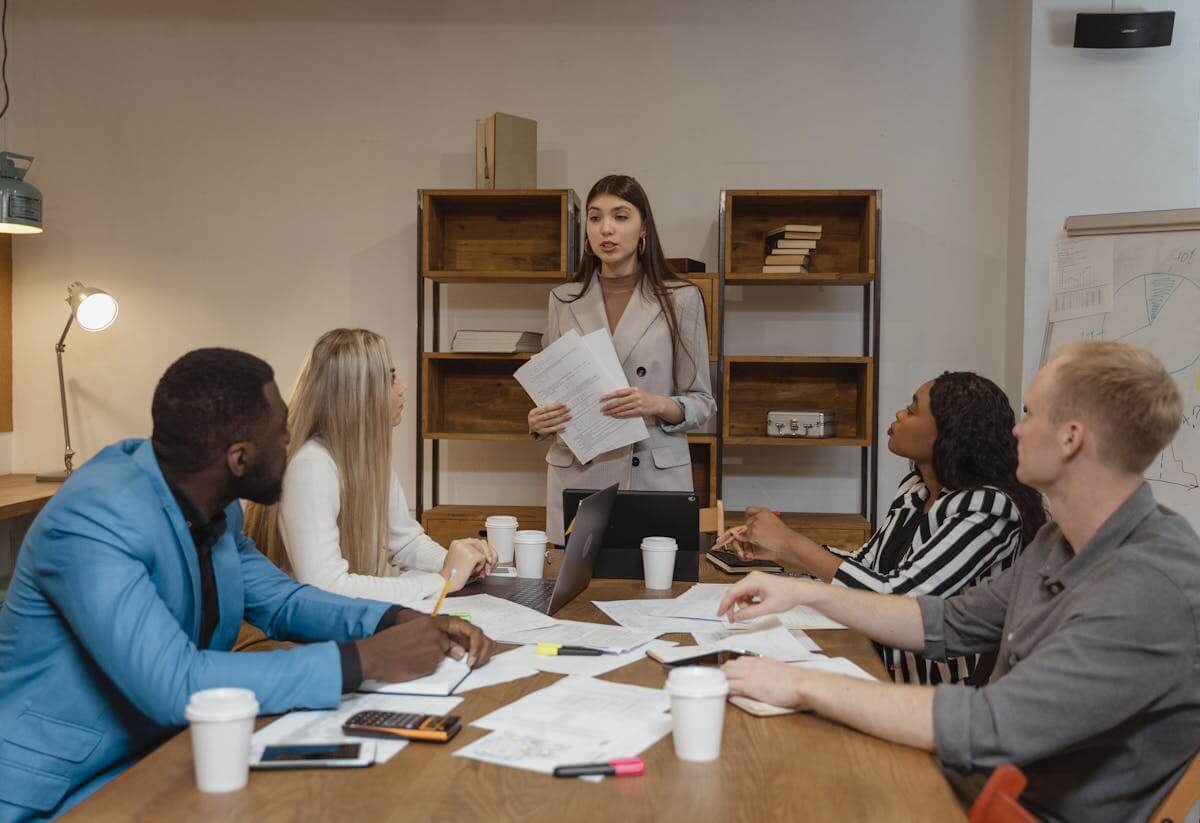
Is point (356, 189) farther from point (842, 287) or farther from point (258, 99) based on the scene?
point (842, 287)

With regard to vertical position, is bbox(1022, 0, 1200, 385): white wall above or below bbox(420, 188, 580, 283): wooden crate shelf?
above

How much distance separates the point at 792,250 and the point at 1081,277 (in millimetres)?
1015

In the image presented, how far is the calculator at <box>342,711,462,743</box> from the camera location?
1.28 m

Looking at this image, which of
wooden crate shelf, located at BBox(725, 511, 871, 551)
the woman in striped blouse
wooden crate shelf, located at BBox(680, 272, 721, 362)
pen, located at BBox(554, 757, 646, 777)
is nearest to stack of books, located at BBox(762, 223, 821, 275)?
wooden crate shelf, located at BBox(680, 272, 721, 362)

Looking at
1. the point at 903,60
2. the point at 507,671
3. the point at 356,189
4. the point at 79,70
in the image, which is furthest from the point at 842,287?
the point at 79,70

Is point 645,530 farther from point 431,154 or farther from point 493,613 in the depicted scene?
point 431,154

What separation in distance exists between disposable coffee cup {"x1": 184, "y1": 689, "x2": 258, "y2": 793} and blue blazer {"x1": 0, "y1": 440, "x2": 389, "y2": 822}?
213mm

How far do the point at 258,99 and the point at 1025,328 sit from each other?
3.30m

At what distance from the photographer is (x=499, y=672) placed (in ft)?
5.13

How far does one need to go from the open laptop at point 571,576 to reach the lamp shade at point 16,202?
2874mm

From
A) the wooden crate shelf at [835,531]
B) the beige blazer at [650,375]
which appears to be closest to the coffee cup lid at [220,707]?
the beige blazer at [650,375]

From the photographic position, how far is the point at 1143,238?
3463mm

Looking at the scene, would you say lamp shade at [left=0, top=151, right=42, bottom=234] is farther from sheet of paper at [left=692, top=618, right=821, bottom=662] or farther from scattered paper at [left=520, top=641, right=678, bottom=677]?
sheet of paper at [left=692, top=618, right=821, bottom=662]

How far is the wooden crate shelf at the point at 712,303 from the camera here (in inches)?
157
